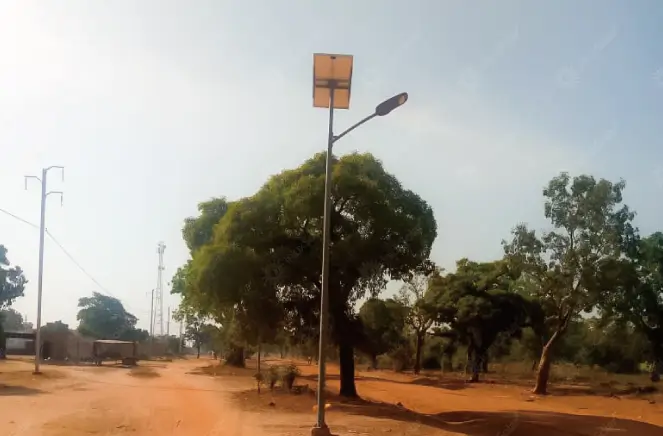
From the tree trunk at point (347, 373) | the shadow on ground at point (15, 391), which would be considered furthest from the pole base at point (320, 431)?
the shadow on ground at point (15, 391)

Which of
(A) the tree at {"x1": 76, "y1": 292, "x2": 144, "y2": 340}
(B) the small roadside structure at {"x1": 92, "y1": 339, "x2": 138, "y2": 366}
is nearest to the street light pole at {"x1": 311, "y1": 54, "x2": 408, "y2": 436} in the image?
(B) the small roadside structure at {"x1": 92, "y1": 339, "x2": 138, "y2": 366}

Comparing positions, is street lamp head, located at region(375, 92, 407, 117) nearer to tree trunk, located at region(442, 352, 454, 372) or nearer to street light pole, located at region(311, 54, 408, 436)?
street light pole, located at region(311, 54, 408, 436)

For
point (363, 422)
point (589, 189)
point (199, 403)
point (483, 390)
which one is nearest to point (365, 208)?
point (363, 422)

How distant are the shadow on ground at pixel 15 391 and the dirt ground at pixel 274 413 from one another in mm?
37

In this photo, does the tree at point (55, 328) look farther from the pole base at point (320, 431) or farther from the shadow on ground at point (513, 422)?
the pole base at point (320, 431)

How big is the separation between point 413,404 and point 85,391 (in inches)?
545

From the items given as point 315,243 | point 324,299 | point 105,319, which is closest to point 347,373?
point 315,243

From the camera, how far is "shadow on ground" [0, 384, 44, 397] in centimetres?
2592

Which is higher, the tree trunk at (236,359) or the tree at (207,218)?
the tree at (207,218)

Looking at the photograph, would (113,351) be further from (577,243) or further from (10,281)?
(577,243)

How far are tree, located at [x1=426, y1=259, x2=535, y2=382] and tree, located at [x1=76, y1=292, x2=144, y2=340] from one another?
7897 centimetres

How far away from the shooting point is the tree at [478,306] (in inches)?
1881

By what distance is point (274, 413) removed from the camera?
832 inches

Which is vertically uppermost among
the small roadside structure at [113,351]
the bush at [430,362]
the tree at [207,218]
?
the tree at [207,218]
